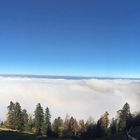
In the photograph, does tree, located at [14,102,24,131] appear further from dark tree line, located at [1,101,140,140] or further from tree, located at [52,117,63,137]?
tree, located at [52,117,63,137]

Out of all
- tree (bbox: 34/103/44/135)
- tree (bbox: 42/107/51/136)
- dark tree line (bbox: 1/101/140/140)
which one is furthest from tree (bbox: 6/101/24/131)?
tree (bbox: 42/107/51/136)

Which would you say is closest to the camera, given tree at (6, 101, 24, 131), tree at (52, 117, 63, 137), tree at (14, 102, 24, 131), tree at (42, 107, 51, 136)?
tree at (42, 107, 51, 136)

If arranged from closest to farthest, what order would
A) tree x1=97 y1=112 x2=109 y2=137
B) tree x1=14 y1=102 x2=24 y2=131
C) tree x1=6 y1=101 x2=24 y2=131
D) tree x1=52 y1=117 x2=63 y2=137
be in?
tree x1=97 y1=112 x2=109 y2=137, tree x1=6 y1=101 x2=24 y2=131, tree x1=14 y1=102 x2=24 y2=131, tree x1=52 y1=117 x2=63 y2=137

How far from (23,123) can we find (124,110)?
3463cm

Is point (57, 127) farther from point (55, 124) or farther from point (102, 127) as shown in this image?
point (102, 127)

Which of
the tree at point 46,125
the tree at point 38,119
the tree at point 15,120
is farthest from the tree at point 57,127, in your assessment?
the tree at point 15,120

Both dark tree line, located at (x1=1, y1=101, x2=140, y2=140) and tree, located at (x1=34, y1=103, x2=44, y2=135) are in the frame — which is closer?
dark tree line, located at (x1=1, y1=101, x2=140, y2=140)

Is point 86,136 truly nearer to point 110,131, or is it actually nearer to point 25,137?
point 110,131

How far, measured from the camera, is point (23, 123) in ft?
475

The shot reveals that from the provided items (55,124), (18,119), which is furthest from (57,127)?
(18,119)

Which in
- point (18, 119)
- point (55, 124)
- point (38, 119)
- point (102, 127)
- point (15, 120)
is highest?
point (38, 119)

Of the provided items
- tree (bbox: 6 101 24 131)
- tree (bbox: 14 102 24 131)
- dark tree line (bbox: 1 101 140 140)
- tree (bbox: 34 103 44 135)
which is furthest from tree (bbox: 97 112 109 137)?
tree (bbox: 6 101 24 131)

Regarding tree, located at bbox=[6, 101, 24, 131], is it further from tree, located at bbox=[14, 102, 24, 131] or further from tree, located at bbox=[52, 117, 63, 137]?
tree, located at bbox=[52, 117, 63, 137]

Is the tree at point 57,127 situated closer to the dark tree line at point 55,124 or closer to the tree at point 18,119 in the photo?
the dark tree line at point 55,124
